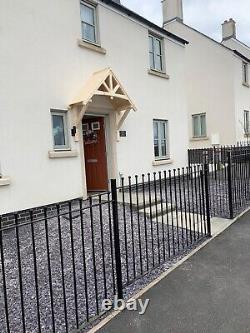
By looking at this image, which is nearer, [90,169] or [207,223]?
[207,223]

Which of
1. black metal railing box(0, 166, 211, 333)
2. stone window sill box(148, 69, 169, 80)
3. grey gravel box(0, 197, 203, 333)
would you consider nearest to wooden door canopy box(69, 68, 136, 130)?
stone window sill box(148, 69, 169, 80)

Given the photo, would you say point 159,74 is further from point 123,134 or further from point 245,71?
point 245,71

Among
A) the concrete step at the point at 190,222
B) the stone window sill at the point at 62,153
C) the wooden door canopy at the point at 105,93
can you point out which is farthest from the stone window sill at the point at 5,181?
the concrete step at the point at 190,222

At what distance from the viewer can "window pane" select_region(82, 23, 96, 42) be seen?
9289mm

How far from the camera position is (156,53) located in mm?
12352

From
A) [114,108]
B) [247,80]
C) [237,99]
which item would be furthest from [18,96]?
[247,80]

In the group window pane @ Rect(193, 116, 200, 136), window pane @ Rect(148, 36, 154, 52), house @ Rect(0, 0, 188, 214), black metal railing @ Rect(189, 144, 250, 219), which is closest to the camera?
house @ Rect(0, 0, 188, 214)

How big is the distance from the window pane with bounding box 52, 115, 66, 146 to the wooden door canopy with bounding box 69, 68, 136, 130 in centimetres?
43

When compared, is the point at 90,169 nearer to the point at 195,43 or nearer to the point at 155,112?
the point at 155,112

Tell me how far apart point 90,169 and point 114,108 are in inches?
86.2

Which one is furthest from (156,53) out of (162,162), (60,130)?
(60,130)

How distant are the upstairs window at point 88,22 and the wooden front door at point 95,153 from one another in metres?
2.44

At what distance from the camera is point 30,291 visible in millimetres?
4059

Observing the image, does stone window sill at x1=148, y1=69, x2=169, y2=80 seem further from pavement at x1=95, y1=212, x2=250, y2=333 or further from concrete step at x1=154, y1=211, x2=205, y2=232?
pavement at x1=95, y1=212, x2=250, y2=333
